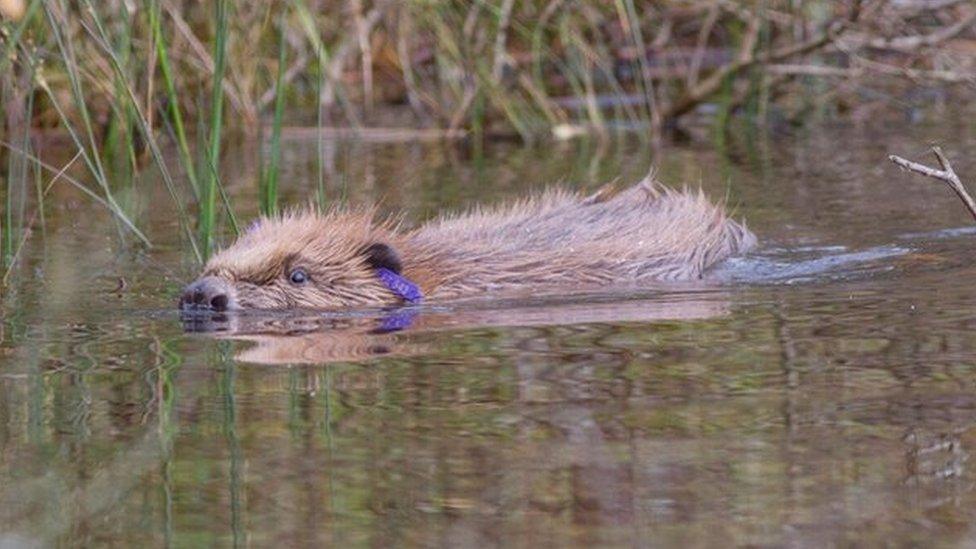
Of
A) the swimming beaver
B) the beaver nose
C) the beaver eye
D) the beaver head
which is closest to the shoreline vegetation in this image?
the swimming beaver

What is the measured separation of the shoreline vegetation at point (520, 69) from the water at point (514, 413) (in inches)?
135

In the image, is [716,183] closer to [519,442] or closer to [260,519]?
[519,442]

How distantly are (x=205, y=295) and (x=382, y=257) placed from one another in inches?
25.3

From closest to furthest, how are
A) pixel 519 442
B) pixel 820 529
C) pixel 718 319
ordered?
pixel 820 529 → pixel 519 442 → pixel 718 319

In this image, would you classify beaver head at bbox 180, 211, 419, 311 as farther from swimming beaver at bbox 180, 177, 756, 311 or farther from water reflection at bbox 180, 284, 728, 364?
water reflection at bbox 180, 284, 728, 364

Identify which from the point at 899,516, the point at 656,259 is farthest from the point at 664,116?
the point at 899,516

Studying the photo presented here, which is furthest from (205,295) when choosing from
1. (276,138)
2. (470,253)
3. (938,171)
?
(938,171)

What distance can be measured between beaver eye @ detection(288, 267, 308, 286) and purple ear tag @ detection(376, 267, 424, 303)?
24 centimetres

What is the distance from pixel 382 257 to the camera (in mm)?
6234

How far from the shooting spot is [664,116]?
39.4ft

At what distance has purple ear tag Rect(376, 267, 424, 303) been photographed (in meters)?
6.20

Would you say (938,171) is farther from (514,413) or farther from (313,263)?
(313,263)

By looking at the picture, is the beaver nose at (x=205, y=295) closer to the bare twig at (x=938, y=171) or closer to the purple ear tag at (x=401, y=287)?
the purple ear tag at (x=401, y=287)

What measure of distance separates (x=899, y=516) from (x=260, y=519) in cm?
101
